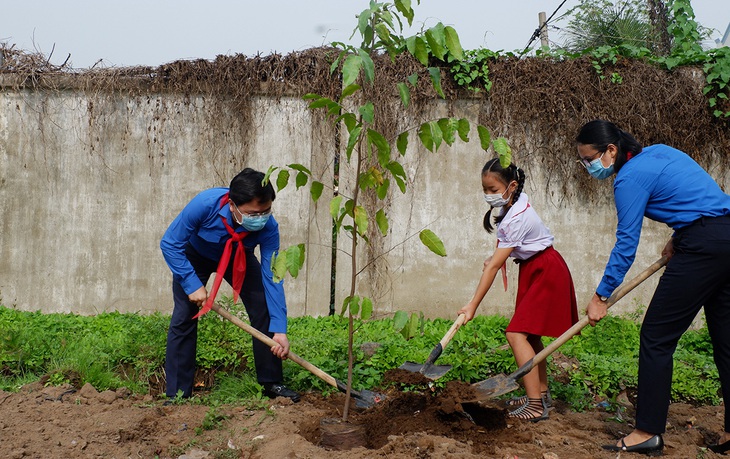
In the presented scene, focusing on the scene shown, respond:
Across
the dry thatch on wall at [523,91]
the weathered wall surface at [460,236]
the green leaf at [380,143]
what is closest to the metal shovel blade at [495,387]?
the green leaf at [380,143]

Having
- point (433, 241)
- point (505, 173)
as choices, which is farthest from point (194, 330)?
point (505, 173)

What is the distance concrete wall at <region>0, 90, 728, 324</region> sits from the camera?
21.7ft

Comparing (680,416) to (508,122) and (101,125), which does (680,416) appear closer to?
(508,122)

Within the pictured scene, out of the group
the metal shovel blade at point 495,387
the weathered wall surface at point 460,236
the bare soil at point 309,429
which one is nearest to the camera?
the bare soil at point 309,429

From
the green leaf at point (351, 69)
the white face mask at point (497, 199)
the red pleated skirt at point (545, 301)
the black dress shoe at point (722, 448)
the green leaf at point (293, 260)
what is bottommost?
the black dress shoe at point (722, 448)

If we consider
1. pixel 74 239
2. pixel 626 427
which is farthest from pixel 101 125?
pixel 626 427

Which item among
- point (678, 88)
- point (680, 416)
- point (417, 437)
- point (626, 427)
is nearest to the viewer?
point (417, 437)

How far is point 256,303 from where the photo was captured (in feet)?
14.1

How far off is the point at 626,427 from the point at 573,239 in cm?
307

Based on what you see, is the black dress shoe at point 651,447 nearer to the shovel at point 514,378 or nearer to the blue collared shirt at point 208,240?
the shovel at point 514,378

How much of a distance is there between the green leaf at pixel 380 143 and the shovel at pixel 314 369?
139 cm

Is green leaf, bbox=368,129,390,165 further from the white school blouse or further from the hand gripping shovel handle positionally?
the hand gripping shovel handle

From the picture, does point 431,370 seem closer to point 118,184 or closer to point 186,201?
point 186,201

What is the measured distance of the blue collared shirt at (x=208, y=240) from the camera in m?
3.97
